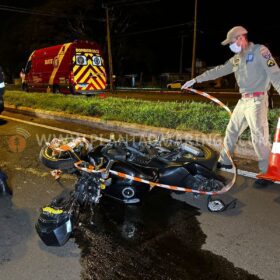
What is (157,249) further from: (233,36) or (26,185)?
(233,36)

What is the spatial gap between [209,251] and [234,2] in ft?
139

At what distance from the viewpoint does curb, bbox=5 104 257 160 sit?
19.0 ft

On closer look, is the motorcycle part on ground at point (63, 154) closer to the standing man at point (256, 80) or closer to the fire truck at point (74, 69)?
the standing man at point (256, 80)

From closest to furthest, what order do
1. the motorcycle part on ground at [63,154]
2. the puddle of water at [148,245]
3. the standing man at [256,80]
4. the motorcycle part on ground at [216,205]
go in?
the puddle of water at [148,245] → the motorcycle part on ground at [216,205] → the motorcycle part on ground at [63,154] → the standing man at [256,80]

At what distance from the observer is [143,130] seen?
308 inches

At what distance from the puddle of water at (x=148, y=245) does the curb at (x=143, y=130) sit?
153 cm

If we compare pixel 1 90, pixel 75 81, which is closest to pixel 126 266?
pixel 1 90

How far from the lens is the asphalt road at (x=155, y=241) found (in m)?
2.80

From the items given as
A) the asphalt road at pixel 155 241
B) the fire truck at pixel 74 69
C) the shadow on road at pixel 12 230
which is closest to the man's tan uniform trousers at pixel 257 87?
the asphalt road at pixel 155 241

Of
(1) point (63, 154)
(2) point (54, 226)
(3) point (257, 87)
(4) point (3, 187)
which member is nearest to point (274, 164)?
(3) point (257, 87)

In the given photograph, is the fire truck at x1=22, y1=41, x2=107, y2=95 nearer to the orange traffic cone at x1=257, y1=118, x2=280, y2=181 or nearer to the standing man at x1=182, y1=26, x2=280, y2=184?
the standing man at x1=182, y1=26, x2=280, y2=184

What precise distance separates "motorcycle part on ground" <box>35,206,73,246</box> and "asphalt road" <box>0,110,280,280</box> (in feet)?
0.39

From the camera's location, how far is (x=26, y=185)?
4.72 m

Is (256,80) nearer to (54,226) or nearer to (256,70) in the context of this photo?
(256,70)
